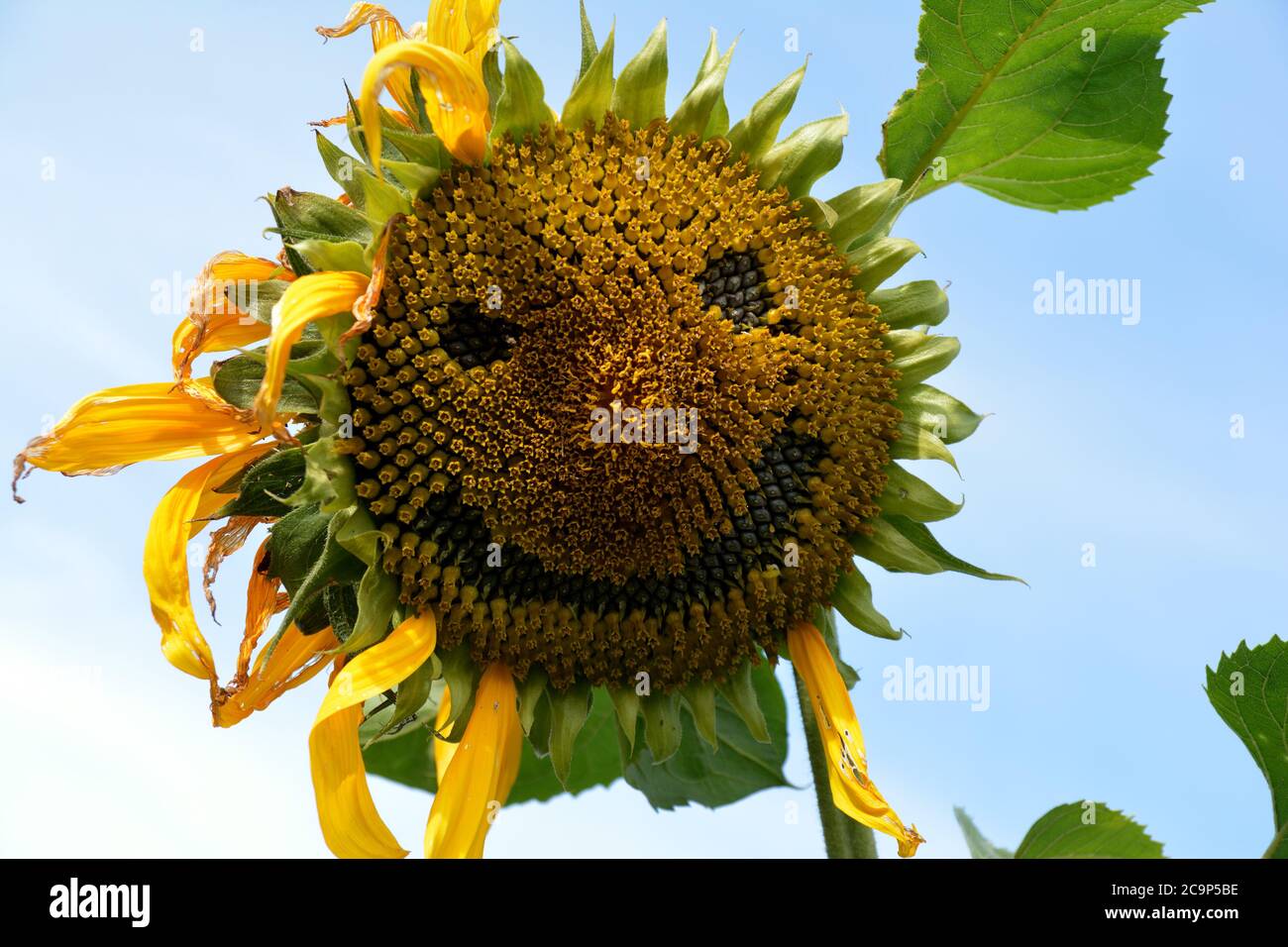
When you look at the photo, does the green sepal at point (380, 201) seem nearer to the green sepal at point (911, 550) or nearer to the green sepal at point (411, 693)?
the green sepal at point (411, 693)

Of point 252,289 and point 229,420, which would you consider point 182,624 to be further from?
point 252,289

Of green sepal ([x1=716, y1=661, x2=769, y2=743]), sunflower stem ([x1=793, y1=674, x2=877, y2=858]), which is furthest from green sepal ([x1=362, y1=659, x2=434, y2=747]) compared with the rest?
sunflower stem ([x1=793, y1=674, x2=877, y2=858])

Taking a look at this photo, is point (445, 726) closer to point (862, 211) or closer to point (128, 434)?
point (128, 434)

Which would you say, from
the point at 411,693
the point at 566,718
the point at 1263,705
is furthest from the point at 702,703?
the point at 1263,705

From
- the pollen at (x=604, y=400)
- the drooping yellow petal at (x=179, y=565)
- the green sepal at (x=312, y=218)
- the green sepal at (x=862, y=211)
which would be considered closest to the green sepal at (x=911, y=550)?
the pollen at (x=604, y=400)

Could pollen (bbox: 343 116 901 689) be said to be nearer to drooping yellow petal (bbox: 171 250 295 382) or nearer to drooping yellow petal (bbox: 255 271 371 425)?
drooping yellow petal (bbox: 255 271 371 425)
